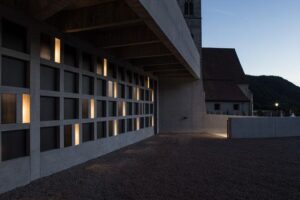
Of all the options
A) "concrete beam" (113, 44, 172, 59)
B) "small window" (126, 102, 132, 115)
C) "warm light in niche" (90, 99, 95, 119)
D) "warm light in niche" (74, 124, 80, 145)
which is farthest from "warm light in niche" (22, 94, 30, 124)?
"small window" (126, 102, 132, 115)

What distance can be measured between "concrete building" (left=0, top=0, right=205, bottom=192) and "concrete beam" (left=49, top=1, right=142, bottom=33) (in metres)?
0.03

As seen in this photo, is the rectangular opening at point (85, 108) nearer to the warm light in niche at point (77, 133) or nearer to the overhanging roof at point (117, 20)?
the warm light in niche at point (77, 133)

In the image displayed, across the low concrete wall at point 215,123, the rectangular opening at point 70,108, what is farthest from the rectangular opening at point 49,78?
the low concrete wall at point 215,123

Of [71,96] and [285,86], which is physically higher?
[285,86]

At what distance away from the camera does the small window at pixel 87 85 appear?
11887 millimetres

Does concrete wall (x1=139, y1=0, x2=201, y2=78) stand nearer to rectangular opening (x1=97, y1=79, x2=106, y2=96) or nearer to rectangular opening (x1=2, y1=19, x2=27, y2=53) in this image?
rectangular opening (x1=2, y1=19, x2=27, y2=53)

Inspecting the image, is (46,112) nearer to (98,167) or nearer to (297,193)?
(98,167)

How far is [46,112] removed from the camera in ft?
30.1

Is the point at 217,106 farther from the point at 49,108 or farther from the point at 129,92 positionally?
the point at 49,108

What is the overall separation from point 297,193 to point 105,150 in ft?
28.6

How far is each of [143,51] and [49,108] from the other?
6.64 m

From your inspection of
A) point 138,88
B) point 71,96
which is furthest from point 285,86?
point 71,96

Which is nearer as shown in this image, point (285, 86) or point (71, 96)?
point (71, 96)

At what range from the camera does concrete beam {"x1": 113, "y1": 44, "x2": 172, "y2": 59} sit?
14.3 m
